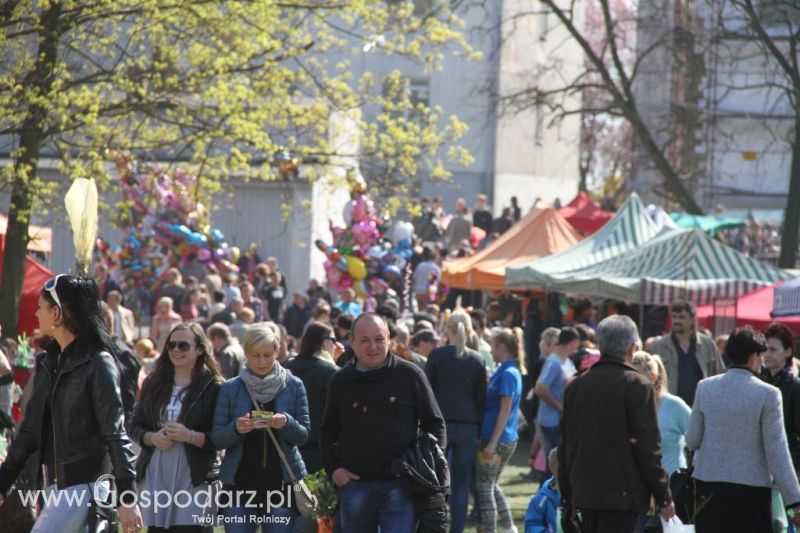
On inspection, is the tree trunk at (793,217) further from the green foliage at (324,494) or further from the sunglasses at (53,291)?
the sunglasses at (53,291)

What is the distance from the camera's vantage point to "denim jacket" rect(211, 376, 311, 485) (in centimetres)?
821

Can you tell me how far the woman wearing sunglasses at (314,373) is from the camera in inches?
390

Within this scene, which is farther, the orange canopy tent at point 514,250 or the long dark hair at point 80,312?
the orange canopy tent at point 514,250

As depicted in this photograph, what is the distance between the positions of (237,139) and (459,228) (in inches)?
638

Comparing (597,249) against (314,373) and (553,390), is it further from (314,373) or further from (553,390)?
(314,373)

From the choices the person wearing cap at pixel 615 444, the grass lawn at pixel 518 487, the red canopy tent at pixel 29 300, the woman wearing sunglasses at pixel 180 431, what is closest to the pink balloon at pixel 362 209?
the grass lawn at pixel 518 487

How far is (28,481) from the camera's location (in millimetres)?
6617

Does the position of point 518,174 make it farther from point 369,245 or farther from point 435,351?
point 435,351

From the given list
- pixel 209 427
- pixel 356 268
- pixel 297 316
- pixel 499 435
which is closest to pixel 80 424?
pixel 209 427

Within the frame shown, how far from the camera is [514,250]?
77.2ft

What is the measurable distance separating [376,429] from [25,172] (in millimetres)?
7175

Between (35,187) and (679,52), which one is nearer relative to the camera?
(35,187)

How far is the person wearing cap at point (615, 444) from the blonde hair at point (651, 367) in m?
1.70

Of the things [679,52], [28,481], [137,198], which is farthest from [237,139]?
[679,52]
